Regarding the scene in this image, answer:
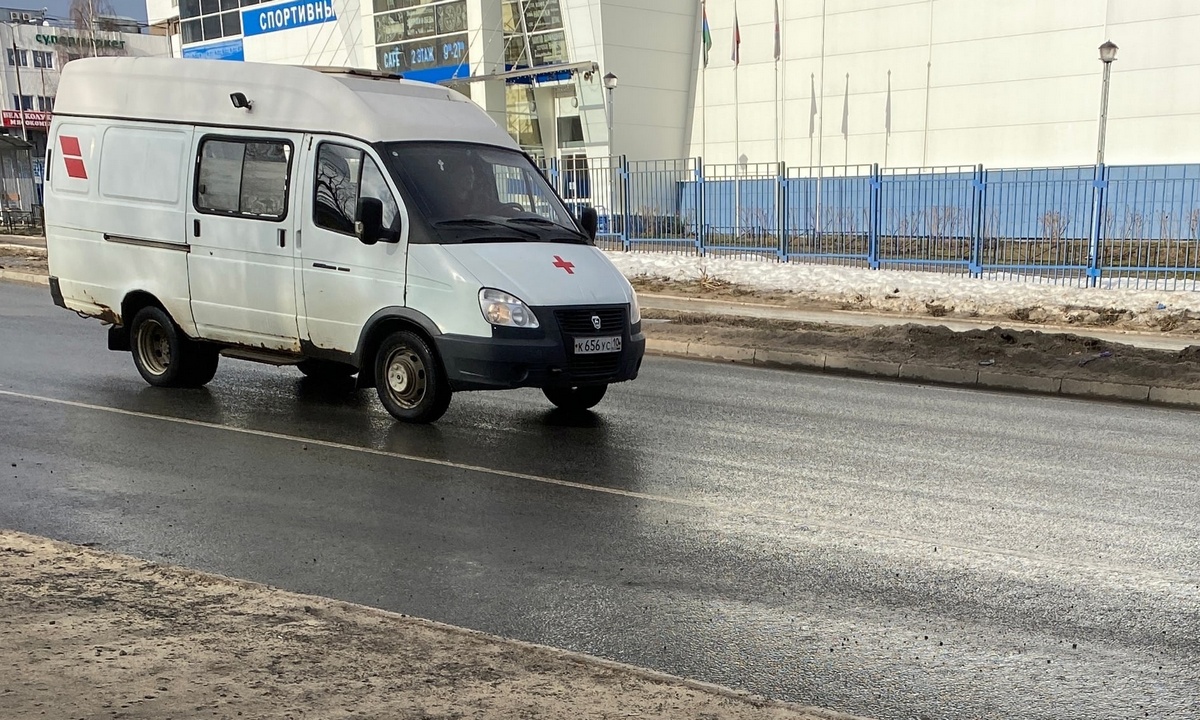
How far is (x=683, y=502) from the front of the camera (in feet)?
22.1

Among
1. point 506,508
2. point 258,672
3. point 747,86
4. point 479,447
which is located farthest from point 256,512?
point 747,86

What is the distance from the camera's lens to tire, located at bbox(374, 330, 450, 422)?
8.57 meters

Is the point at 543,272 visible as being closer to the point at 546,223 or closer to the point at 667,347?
the point at 546,223

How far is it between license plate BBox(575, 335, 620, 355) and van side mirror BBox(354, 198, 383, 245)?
5.82 feet

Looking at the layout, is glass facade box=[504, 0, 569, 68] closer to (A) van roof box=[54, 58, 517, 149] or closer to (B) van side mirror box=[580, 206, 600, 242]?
(A) van roof box=[54, 58, 517, 149]

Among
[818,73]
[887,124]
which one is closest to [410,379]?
[887,124]

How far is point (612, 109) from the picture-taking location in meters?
39.3

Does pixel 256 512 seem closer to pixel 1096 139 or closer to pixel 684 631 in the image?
pixel 684 631

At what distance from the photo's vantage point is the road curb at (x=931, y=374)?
11.3 meters

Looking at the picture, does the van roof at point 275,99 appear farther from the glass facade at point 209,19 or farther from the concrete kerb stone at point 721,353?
the glass facade at point 209,19

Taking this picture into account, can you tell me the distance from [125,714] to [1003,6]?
36.0 m

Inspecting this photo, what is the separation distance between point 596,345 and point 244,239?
324 centimetres

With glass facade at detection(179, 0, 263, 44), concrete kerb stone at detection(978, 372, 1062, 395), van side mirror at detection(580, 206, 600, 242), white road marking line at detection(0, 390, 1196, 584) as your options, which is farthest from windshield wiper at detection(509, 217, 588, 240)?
glass facade at detection(179, 0, 263, 44)

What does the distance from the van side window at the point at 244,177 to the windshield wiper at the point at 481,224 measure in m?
1.52
